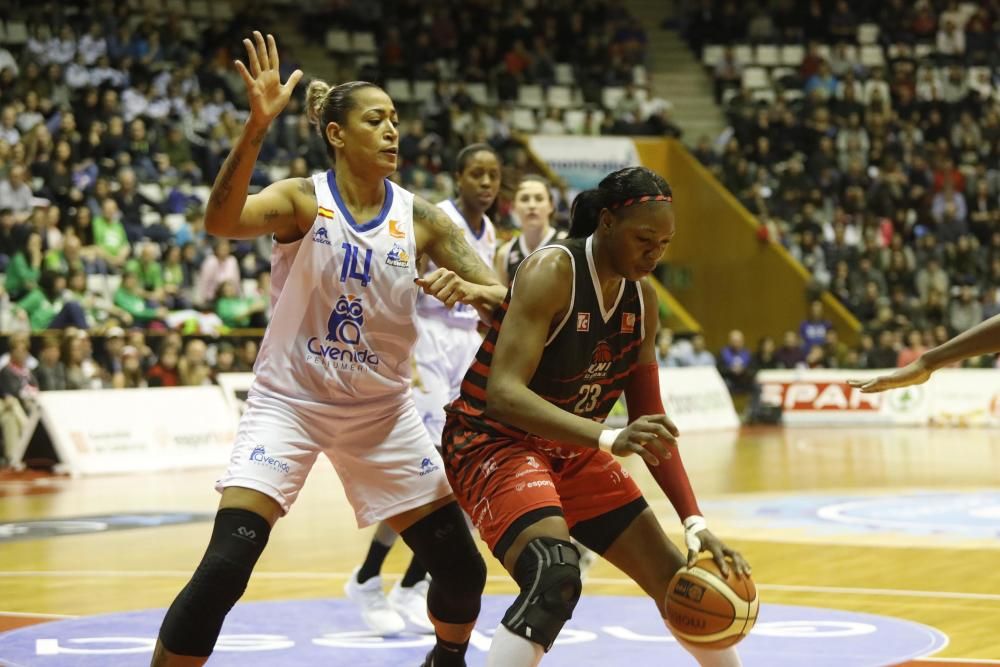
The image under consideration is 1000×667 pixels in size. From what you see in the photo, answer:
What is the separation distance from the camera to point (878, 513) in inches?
449

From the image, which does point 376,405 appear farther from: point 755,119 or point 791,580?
point 755,119

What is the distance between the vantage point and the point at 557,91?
27312mm

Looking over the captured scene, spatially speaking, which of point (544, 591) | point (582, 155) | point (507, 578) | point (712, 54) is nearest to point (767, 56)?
point (712, 54)

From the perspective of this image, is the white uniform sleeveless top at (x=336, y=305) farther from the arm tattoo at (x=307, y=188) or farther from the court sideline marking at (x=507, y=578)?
the court sideline marking at (x=507, y=578)

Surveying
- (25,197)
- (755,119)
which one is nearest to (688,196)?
(755,119)

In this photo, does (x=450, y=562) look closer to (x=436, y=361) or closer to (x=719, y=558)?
(x=719, y=558)

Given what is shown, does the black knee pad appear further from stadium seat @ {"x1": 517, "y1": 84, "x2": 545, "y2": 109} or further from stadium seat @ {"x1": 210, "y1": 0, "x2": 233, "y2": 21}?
stadium seat @ {"x1": 517, "y1": 84, "x2": 545, "y2": 109}

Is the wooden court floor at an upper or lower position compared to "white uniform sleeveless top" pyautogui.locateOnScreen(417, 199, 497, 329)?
lower

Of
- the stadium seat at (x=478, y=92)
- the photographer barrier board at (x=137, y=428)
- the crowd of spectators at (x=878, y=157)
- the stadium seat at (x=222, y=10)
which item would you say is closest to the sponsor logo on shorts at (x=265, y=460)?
the photographer barrier board at (x=137, y=428)

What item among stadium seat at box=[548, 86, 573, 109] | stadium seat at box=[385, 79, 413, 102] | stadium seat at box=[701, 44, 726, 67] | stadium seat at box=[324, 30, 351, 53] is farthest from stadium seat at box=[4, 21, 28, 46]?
stadium seat at box=[701, 44, 726, 67]

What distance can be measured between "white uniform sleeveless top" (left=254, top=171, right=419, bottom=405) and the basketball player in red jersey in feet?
1.12

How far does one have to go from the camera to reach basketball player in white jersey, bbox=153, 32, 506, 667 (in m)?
4.94

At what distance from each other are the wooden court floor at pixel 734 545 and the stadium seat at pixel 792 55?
14510 mm

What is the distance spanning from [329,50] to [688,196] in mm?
6804
